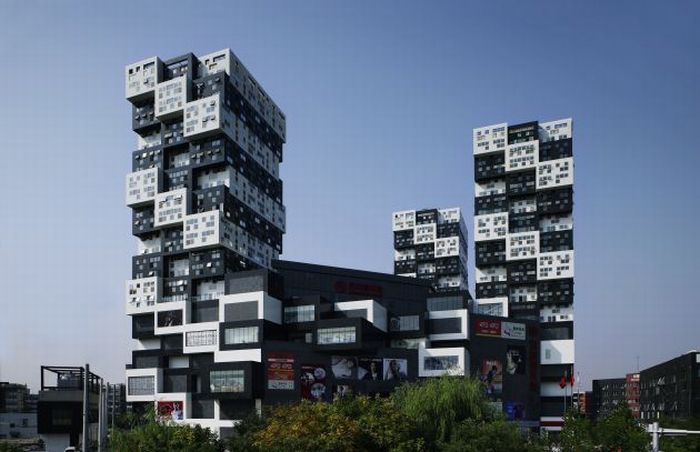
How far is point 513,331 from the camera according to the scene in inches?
5172

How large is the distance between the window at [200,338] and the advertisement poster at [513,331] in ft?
173

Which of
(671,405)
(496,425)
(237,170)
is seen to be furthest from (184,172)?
(671,405)

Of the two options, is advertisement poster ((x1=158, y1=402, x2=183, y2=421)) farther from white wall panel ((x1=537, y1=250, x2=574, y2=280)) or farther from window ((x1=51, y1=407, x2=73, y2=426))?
white wall panel ((x1=537, y1=250, x2=574, y2=280))

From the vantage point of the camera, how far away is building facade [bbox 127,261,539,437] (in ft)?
340

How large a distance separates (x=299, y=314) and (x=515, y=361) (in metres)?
44.1

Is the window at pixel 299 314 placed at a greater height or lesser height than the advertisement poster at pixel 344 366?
greater

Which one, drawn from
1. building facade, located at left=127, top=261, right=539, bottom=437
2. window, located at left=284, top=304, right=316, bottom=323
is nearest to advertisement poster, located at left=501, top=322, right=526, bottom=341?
building facade, located at left=127, top=261, right=539, bottom=437

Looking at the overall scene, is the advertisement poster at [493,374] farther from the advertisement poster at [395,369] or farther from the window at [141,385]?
the window at [141,385]

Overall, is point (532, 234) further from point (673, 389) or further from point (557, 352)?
point (673, 389)

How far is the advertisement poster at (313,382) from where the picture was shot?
10412cm

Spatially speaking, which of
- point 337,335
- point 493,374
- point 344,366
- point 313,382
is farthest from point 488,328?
point 313,382

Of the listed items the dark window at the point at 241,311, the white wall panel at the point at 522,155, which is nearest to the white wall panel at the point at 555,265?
the white wall panel at the point at 522,155

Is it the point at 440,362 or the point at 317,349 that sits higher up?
the point at 317,349

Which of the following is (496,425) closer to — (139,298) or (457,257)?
(139,298)
